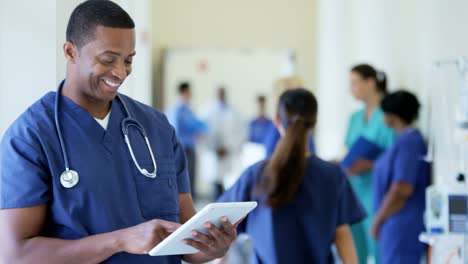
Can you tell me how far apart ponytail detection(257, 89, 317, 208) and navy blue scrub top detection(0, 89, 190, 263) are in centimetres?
80

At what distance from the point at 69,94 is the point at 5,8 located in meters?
0.75

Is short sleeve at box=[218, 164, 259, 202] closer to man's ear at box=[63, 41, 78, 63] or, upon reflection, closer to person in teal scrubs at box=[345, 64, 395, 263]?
man's ear at box=[63, 41, 78, 63]

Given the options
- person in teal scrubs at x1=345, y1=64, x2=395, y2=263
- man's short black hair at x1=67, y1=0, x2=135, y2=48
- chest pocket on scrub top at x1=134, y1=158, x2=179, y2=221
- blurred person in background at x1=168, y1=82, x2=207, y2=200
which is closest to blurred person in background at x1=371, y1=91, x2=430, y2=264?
person in teal scrubs at x1=345, y1=64, x2=395, y2=263

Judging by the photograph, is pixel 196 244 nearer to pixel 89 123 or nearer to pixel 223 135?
A: pixel 89 123

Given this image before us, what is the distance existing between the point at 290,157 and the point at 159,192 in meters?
0.90

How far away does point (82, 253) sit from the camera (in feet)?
4.99

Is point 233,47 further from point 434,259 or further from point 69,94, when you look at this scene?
point 69,94

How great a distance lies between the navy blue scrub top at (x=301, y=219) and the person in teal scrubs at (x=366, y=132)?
1.56 metres

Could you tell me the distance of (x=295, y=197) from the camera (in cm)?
256

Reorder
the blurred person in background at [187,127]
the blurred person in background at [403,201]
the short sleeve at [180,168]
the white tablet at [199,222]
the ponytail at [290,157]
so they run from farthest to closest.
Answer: the blurred person in background at [187,127], the blurred person in background at [403,201], the ponytail at [290,157], the short sleeve at [180,168], the white tablet at [199,222]

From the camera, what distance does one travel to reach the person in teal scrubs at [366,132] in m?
4.34

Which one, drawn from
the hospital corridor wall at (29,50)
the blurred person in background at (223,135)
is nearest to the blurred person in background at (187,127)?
the blurred person in background at (223,135)

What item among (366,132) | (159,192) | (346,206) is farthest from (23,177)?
(366,132)

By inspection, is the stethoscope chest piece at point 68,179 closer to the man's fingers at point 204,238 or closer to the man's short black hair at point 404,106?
the man's fingers at point 204,238
